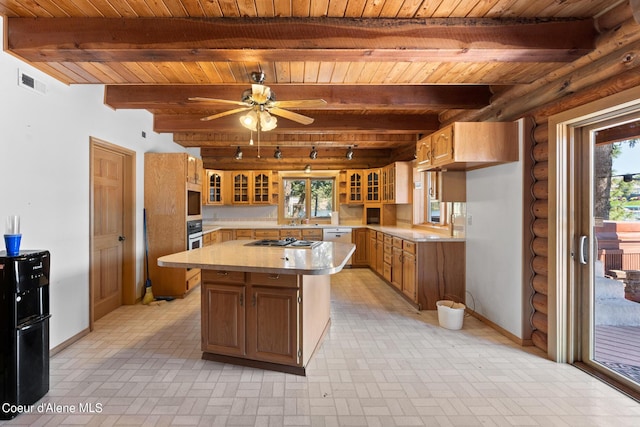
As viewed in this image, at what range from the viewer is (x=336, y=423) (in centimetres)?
196

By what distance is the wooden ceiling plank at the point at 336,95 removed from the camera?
11.6 ft

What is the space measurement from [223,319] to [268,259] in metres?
0.65

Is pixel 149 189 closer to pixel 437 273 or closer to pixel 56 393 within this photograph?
pixel 56 393

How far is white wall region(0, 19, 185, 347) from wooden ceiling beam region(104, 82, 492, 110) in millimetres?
370

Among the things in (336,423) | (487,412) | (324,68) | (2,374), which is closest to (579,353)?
(487,412)

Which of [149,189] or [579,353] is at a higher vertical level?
[149,189]

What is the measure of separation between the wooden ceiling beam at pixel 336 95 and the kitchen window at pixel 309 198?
389 centimetres

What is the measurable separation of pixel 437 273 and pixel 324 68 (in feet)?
8.98

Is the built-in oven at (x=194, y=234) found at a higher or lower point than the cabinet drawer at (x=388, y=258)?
higher

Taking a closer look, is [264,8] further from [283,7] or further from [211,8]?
[211,8]

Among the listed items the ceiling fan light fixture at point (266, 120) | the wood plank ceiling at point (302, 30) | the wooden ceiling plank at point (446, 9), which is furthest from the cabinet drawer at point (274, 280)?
the wooden ceiling plank at point (446, 9)

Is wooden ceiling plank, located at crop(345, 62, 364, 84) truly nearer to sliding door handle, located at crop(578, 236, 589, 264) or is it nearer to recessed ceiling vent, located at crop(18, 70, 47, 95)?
sliding door handle, located at crop(578, 236, 589, 264)

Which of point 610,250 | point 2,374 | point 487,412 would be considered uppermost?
point 610,250

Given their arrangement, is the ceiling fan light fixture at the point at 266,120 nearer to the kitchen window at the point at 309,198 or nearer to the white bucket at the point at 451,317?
the white bucket at the point at 451,317
